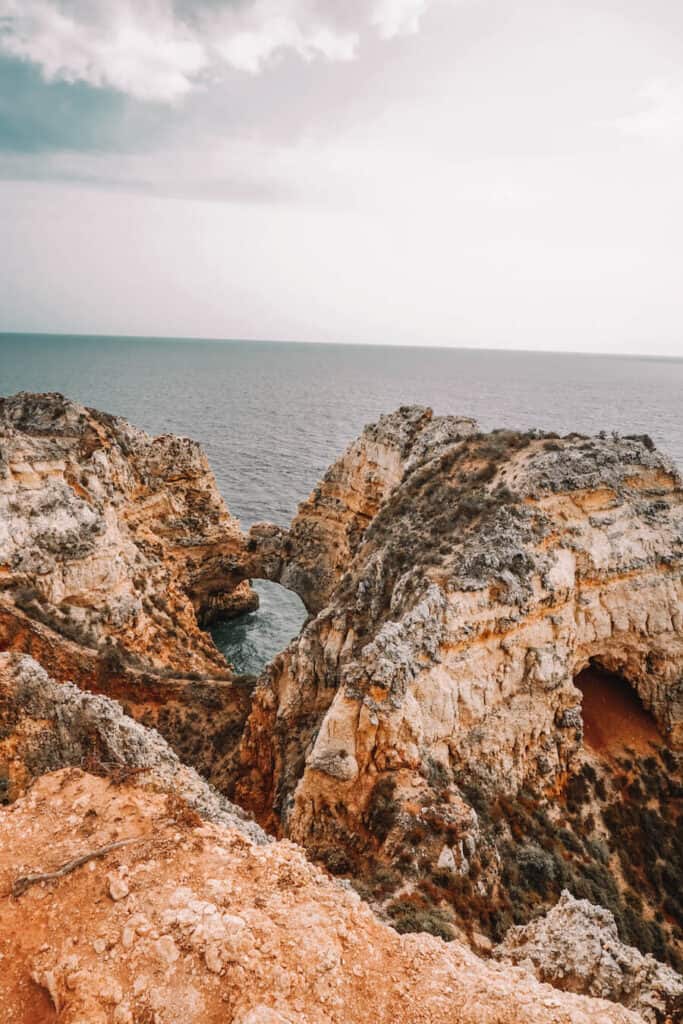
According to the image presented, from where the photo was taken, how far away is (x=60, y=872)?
9.97 metres

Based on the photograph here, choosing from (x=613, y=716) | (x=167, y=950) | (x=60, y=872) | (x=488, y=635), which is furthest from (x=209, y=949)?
(x=613, y=716)

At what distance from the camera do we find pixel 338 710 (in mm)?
20000

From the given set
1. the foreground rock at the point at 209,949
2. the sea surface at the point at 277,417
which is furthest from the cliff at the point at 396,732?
the sea surface at the point at 277,417

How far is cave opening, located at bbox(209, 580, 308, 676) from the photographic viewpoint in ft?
151

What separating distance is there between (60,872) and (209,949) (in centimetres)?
A: 326

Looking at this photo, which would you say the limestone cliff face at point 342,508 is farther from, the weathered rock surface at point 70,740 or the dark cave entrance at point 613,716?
the weathered rock surface at point 70,740

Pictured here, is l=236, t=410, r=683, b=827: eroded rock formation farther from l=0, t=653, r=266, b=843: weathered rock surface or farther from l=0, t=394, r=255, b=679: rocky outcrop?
l=0, t=394, r=255, b=679: rocky outcrop

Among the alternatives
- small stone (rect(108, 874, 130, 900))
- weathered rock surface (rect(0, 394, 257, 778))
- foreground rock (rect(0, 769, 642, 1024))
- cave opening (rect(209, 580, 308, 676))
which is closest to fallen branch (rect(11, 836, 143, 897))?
foreground rock (rect(0, 769, 642, 1024))

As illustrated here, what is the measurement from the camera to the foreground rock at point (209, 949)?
324 inches

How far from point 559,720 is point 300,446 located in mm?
81194

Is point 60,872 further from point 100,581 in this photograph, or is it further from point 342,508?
point 342,508

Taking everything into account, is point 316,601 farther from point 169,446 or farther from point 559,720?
point 559,720

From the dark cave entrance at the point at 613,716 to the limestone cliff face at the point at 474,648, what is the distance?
0.92m

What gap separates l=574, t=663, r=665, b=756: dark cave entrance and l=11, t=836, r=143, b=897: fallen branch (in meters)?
21.9
